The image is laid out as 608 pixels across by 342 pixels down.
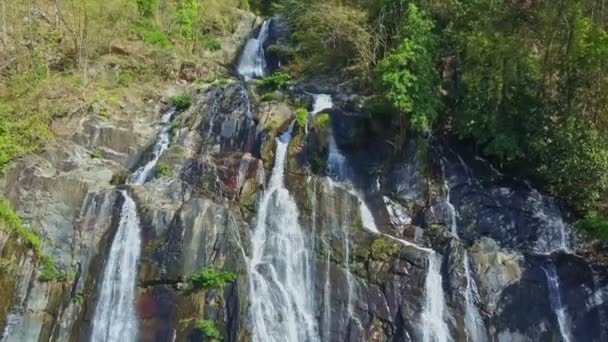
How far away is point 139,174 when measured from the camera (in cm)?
1636

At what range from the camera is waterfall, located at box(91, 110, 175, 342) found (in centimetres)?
1328

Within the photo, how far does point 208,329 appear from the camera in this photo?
1291cm

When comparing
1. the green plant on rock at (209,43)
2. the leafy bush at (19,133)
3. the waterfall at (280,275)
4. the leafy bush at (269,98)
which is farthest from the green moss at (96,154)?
the green plant on rock at (209,43)

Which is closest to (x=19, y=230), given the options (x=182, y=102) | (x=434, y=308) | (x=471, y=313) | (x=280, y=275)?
(x=280, y=275)

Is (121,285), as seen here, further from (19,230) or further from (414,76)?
(414,76)

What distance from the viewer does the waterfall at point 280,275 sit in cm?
1358

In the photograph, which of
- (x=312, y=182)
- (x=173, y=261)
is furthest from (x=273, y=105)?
(x=173, y=261)

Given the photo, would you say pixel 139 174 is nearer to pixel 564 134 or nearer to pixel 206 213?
pixel 206 213

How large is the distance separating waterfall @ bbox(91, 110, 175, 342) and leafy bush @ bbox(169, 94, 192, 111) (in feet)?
17.0

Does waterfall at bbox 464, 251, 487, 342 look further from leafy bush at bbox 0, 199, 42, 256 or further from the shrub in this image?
leafy bush at bbox 0, 199, 42, 256

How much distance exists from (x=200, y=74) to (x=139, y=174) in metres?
7.35

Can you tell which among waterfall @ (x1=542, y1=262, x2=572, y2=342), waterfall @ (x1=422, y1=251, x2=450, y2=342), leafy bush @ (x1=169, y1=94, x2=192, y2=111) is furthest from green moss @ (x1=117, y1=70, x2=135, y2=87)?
waterfall @ (x1=542, y1=262, x2=572, y2=342)

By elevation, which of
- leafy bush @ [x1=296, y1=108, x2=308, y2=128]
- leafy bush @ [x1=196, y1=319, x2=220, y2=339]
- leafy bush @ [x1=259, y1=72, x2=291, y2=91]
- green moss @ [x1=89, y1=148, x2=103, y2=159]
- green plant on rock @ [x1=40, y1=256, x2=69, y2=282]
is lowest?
leafy bush @ [x1=196, y1=319, x2=220, y2=339]

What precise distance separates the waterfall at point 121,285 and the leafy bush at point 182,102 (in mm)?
5167
